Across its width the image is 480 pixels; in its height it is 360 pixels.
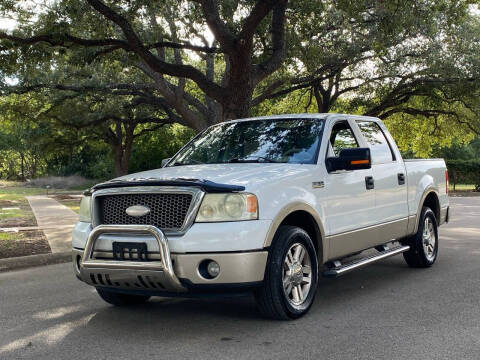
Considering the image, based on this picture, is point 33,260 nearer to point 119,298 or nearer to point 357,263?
Answer: point 119,298

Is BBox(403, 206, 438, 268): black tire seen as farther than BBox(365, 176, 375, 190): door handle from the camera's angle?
Yes

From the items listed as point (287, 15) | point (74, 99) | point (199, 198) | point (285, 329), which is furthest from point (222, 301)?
point (74, 99)

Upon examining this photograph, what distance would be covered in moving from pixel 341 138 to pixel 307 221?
1404 mm

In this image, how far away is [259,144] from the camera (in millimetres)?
6727

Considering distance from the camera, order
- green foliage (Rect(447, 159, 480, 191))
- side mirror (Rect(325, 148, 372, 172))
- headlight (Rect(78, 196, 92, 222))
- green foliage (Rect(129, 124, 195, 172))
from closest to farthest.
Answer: headlight (Rect(78, 196, 92, 222)) → side mirror (Rect(325, 148, 372, 172)) → green foliage (Rect(447, 159, 480, 191)) → green foliage (Rect(129, 124, 195, 172))

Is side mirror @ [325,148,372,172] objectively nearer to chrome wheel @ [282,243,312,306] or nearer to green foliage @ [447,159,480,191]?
chrome wheel @ [282,243,312,306]

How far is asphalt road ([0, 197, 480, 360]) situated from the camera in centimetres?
479

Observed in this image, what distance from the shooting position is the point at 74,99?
27734mm

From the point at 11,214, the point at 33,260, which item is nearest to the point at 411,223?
the point at 33,260

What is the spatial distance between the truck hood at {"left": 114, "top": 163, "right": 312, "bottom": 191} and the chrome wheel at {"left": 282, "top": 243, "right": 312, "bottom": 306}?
26.6 inches

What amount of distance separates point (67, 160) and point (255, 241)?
5403 cm

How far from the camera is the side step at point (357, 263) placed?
6170 millimetres

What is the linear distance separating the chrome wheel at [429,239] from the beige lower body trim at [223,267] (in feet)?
13.5

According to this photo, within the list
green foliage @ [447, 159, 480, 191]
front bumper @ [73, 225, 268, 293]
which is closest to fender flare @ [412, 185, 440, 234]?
front bumper @ [73, 225, 268, 293]
